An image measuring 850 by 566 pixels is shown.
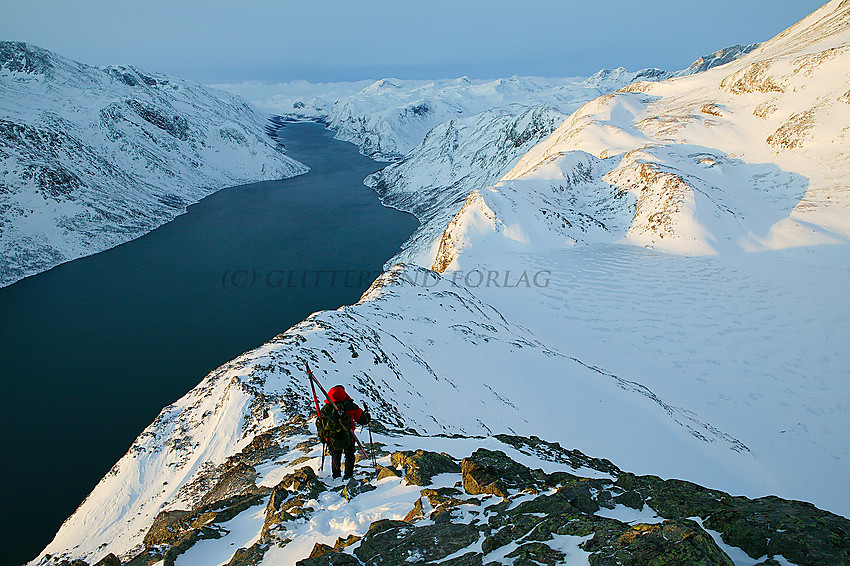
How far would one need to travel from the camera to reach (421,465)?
371 inches

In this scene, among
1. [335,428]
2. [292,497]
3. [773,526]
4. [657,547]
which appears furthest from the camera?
[335,428]

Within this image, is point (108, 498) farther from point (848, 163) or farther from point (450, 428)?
point (848, 163)

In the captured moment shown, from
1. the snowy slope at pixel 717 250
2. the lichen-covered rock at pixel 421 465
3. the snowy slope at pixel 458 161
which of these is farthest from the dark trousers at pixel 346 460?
the snowy slope at pixel 458 161

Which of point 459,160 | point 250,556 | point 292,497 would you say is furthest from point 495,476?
point 459,160

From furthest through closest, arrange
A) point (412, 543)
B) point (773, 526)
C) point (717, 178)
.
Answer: point (717, 178), point (412, 543), point (773, 526)

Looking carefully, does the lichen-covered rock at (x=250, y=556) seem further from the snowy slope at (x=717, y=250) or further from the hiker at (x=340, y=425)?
the snowy slope at (x=717, y=250)

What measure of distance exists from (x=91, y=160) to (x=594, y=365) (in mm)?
139340

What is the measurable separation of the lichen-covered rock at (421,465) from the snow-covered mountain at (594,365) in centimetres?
21

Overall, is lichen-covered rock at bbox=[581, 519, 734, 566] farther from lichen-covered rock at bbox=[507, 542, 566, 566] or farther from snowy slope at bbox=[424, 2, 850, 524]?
snowy slope at bbox=[424, 2, 850, 524]

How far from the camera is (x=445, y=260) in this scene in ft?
137

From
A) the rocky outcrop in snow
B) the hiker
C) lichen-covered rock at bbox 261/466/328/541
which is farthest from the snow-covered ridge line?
the rocky outcrop in snow

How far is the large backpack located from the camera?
29.9 feet

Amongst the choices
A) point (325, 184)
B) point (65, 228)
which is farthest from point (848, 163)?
point (325, 184)

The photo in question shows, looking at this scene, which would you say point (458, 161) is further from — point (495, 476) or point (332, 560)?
point (332, 560)
